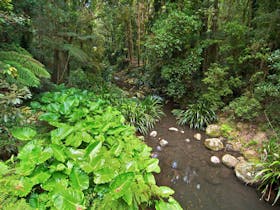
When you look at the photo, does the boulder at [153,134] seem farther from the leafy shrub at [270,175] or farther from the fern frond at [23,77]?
the fern frond at [23,77]

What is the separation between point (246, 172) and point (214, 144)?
974 millimetres

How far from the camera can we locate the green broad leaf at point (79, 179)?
189 centimetres

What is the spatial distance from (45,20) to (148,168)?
363cm

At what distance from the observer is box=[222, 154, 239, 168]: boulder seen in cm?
369

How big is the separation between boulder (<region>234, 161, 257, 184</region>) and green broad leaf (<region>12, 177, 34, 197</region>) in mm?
3178

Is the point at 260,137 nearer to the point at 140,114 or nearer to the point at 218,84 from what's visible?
the point at 218,84

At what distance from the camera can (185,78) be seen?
5.95 m

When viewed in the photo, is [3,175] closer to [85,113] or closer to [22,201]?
[22,201]

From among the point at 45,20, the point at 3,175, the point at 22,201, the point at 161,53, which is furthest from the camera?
the point at 161,53

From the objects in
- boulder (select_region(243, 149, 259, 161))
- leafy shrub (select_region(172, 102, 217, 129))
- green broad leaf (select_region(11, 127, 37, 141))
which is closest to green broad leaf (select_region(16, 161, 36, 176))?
green broad leaf (select_region(11, 127, 37, 141))

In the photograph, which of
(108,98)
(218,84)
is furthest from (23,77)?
(218,84)

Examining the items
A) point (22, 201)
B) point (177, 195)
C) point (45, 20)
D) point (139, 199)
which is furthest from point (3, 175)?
point (45, 20)

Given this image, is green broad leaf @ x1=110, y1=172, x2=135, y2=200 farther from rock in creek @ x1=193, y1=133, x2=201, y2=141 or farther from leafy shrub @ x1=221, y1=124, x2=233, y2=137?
leafy shrub @ x1=221, y1=124, x2=233, y2=137

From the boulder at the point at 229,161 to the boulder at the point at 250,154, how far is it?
0.95ft
